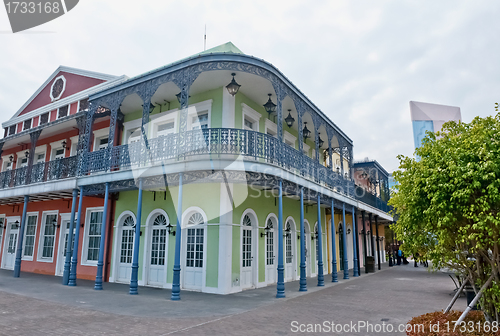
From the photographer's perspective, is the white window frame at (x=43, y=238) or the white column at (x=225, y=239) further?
the white window frame at (x=43, y=238)

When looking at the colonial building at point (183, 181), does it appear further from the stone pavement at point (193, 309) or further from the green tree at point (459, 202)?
the green tree at point (459, 202)

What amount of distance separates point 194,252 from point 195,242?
0.30 meters

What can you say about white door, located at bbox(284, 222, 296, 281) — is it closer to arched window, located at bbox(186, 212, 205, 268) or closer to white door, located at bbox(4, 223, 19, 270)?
arched window, located at bbox(186, 212, 205, 268)

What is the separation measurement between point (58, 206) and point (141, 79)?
814cm

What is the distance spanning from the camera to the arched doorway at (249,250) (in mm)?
10555

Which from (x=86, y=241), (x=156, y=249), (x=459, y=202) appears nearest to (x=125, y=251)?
(x=156, y=249)

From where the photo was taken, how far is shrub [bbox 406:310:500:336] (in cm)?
444

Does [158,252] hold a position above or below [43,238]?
below

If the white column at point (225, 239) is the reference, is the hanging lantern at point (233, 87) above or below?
above

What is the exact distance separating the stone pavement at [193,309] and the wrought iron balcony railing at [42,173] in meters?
3.99

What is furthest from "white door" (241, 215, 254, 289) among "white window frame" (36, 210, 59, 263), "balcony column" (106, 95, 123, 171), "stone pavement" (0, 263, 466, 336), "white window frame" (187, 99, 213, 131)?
"white window frame" (36, 210, 59, 263)

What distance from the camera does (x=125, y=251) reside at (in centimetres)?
1209

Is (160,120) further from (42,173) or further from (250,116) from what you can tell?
(42,173)

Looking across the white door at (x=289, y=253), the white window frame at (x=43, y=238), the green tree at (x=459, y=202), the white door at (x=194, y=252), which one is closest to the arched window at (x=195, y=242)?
the white door at (x=194, y=252)
